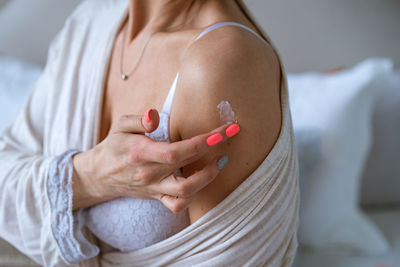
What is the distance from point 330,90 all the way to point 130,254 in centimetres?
84

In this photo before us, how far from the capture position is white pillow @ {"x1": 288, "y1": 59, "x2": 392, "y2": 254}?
3.88 ft

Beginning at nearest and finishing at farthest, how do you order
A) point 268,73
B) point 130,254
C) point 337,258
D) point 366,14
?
1. point 268,73
2. point 130,254
3. point 337,258
4. point 366,14

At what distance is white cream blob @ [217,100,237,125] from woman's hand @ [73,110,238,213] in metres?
0.04

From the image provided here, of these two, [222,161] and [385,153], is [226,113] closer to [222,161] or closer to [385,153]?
[222,161]

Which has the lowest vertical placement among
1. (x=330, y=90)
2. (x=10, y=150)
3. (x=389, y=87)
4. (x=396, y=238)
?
(x=396, y=238)

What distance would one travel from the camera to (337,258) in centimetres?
120

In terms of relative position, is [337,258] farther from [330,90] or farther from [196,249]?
[196,249]

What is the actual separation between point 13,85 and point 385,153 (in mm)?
1385

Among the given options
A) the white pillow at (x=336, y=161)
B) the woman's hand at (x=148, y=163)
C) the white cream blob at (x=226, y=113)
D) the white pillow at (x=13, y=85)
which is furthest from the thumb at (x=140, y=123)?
the white pillow at (x=13, y=85)

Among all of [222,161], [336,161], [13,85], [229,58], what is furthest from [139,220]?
[13,85]

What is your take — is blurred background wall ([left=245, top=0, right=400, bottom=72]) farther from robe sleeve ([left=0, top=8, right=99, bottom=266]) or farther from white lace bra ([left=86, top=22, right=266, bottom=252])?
robe sleeve ([left=0, top=8, right=99, bottom=266])

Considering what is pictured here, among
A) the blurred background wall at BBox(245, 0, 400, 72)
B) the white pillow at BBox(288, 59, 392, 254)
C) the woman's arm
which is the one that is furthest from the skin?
the blurred background wall at BBox(245, 0, 400, 72)

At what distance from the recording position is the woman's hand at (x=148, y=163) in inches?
20.0

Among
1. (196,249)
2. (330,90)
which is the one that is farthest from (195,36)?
(330,90)
